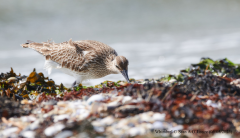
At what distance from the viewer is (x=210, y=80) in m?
3.27

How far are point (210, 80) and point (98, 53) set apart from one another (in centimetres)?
263

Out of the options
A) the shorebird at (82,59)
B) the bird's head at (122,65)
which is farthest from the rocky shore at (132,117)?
the shorebird at (82,59)

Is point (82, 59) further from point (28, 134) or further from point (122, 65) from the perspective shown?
point (28, 134)

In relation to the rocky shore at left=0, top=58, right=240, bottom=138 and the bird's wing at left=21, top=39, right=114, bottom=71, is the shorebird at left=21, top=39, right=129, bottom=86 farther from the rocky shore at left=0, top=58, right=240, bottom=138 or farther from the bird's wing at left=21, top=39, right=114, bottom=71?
the rocky shore at left=0, top=58, right=240, bottom=138

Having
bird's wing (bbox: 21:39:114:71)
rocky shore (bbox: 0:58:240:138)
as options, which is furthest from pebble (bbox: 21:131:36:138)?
bird's wing (bbox: 21:39:114:71)

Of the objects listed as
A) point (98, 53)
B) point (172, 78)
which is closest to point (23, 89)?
point (98, 53)

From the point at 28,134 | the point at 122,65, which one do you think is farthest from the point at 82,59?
the point at 28,134

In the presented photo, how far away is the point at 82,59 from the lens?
5.11 meters

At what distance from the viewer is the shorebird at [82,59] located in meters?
5.12

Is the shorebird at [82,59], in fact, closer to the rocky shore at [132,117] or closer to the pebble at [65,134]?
the rocky shore at [132,117]

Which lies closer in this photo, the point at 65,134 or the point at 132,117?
the point at 65,134

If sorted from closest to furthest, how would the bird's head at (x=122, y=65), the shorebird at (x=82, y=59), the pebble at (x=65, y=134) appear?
the pebble at (x=65, y=134), the bird's head at (x=122, y=65), the shorebird at (x=82, y=59)

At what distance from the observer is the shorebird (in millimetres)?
5121

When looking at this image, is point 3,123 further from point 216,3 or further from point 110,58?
point 216,3
